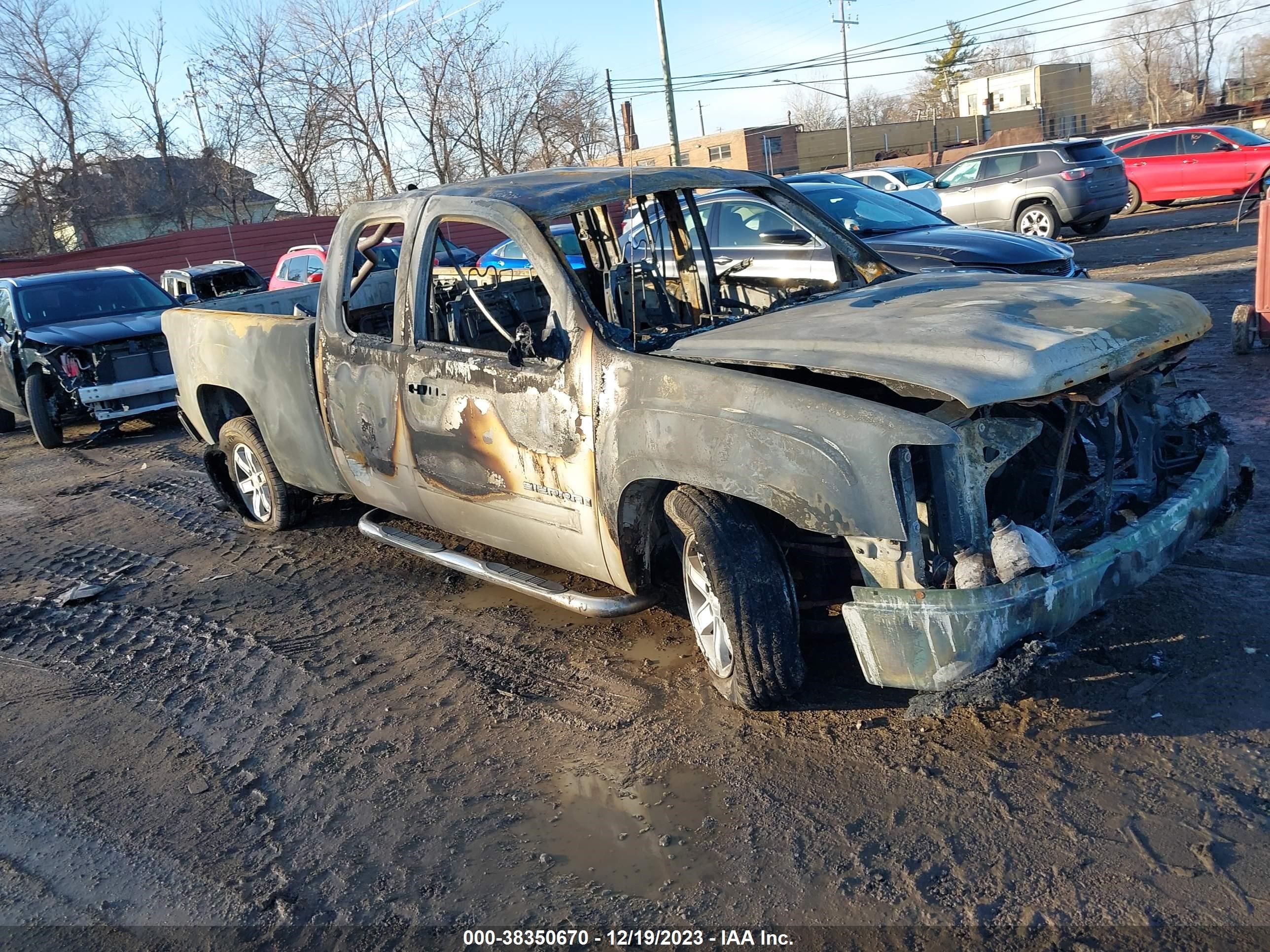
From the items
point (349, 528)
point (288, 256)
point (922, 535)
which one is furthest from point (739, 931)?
point (288, 256)

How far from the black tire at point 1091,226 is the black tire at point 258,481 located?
14.4 metres

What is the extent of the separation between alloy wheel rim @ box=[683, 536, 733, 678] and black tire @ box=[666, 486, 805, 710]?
57mm

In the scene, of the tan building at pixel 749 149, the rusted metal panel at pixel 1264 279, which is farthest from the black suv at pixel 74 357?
the tan building at pixel 749 149

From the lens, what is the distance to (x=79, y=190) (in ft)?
108

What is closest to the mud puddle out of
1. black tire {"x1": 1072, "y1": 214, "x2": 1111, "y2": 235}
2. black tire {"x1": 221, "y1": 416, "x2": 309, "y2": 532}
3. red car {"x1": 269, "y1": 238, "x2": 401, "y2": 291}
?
black tire {"x1": 221, "y1": 416, "x2": 309, "y2": 532}

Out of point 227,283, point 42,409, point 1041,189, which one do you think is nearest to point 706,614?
point 42,409

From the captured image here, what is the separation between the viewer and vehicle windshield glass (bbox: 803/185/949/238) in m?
9.97

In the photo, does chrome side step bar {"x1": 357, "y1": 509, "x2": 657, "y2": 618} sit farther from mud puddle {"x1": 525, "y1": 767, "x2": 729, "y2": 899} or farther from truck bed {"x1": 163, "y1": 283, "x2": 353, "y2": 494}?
mud puddle {"x1": 525, "y1": 767, "x2": 729, "y2": 899}

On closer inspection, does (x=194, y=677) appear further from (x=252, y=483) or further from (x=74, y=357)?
(x=74, y=357)

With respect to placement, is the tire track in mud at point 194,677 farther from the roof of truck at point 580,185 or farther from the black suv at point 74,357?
the black suv at point 74,357

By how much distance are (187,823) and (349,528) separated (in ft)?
10.2

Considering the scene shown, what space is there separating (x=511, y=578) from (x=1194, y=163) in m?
19.4

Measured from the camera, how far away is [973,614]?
2916mm

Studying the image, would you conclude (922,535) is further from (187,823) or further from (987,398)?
(187,823)
